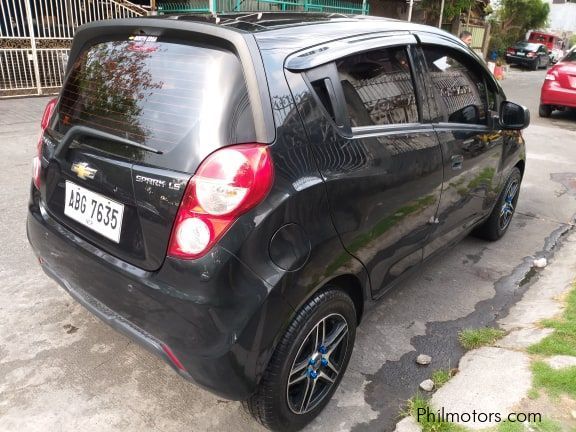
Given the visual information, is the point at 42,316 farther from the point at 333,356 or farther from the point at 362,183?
the point at 362,183

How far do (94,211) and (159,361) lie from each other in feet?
3.24

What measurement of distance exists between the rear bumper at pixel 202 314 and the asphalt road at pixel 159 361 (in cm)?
54

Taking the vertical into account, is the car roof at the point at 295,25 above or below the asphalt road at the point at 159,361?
above

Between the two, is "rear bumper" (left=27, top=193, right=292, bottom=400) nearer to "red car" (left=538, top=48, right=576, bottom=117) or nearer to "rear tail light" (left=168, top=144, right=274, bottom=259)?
"rear tail light" (left=168, top=144, right=274, bottom=259)

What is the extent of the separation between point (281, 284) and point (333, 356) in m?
0.73

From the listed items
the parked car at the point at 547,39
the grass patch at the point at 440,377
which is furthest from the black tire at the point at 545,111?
the parked car at the point at 547,39

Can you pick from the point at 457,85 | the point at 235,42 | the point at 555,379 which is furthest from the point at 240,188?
the point at 457,85

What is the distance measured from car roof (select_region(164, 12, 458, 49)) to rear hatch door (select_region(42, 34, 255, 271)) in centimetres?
19

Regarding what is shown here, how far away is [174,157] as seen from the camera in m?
1.87

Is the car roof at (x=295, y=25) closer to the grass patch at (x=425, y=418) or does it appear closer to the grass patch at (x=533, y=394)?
the grass patch at (x=425, y=418)

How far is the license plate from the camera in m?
2.03

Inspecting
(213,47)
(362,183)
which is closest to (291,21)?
(213,47)

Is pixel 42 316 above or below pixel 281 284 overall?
below

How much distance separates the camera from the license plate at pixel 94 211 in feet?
6.66
